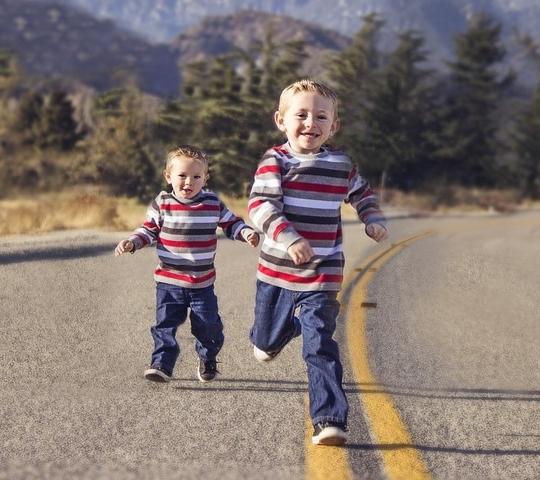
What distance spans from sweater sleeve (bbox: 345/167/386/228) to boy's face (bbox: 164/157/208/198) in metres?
0.98

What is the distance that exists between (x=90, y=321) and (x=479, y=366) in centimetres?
296

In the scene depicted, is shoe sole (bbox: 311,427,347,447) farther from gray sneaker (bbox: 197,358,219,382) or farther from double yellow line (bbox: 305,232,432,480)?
gray sneaker (bbox: 197,358,219,382)

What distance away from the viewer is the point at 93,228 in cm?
1287

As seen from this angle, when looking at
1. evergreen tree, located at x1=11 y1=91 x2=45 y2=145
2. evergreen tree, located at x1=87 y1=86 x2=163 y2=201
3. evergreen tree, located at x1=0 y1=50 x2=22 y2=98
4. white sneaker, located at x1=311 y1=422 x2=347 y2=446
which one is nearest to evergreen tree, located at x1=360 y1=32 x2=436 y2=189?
evergreen tree, located at x1=87 y1=86 x2=163 y2=201

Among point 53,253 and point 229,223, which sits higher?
point 229,223

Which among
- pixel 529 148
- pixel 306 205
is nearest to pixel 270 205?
pixel 306 205

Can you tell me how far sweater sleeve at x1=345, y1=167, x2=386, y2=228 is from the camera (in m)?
3.55

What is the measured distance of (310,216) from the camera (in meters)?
3.38

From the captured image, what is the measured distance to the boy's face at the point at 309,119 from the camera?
3334 mm

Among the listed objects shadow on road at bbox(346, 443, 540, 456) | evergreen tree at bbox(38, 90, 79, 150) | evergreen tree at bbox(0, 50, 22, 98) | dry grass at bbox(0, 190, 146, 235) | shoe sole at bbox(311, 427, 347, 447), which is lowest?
evergreen tree at bbox(38, 90, 79, 150)

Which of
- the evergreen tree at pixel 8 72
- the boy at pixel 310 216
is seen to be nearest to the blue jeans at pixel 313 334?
the boy at pixel 310 216

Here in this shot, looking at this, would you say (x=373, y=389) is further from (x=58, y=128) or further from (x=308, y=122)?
(x=58, y=128)

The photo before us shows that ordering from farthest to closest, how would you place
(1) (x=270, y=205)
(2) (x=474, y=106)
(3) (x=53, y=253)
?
(2) (x=474, y=106), (3) (x=53, y=253), (1) (x=270, y=205)

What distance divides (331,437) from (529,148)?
5137cm
